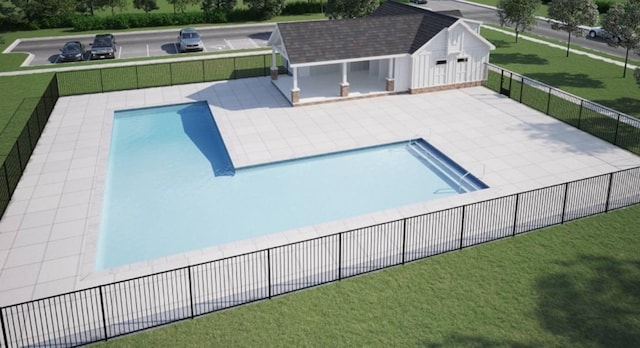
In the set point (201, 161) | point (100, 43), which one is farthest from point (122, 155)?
point (100, 43)

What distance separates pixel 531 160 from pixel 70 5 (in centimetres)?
5003

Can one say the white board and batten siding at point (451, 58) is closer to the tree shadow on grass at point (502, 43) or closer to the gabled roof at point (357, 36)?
the gabled roof at point (357, 36)

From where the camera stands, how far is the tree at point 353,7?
4725cm

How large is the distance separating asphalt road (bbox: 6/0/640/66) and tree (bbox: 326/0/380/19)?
713 cm

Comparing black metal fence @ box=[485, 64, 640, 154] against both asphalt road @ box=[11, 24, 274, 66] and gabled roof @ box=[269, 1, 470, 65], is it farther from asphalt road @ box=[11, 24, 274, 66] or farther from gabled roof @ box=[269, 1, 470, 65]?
asphalt road @ box=[11, 24, 274, 66]

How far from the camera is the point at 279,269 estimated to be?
58.7ft

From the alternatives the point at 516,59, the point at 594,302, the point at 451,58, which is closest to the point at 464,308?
the point at 594,302

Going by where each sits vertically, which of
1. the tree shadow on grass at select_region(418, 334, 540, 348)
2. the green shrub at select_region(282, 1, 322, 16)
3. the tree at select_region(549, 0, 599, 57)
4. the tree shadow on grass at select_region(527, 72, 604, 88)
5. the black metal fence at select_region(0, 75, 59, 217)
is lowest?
the tree shadow on grass at select_region(418, 334, 540, 348)

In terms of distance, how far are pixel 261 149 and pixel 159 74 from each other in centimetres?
1548

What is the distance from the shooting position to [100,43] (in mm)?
45500

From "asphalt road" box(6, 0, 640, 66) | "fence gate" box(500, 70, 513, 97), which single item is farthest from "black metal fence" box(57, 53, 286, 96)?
"fence gate" box(500, 70, 513, 97)

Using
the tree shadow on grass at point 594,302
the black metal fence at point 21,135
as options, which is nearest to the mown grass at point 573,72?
the tree shadow on grass at point 594,302

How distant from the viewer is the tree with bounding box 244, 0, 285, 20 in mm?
61562

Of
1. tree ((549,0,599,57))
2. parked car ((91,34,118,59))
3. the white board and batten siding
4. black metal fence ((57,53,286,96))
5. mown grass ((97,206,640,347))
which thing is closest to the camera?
mown grass ((97,206,640,347))
